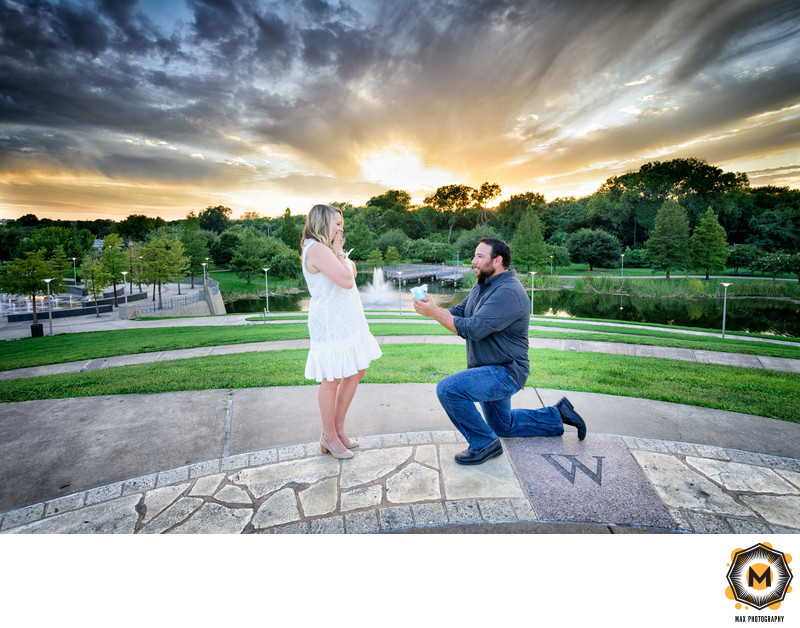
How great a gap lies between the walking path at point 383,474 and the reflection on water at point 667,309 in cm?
1891

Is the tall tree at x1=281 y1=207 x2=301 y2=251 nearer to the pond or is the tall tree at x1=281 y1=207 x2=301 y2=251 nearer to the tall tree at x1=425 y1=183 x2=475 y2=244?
the pond

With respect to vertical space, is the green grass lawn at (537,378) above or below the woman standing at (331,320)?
below

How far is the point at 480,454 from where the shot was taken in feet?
8.75

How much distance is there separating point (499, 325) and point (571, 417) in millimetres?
1045

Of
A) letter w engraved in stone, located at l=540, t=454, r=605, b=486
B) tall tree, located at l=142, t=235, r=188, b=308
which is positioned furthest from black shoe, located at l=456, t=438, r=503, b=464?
tall tree, located at l=142, t=235, r=188, b=308

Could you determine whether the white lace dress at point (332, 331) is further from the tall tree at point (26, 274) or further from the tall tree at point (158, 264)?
the tall tree at point (158, 264)

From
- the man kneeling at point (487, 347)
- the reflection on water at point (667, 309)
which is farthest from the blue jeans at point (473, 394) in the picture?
the reflection on water at point (667, 309)

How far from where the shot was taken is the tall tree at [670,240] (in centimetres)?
3516

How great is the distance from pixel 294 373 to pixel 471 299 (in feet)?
10.4

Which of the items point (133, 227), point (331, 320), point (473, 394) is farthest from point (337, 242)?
point (133, 227)

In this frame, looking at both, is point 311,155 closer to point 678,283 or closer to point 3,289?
point 3,289

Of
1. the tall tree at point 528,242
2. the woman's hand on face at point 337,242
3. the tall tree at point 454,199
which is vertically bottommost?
the woman's hand on face at point 337,242

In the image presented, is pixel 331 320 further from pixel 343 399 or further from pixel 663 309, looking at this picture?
pixel 663 309
